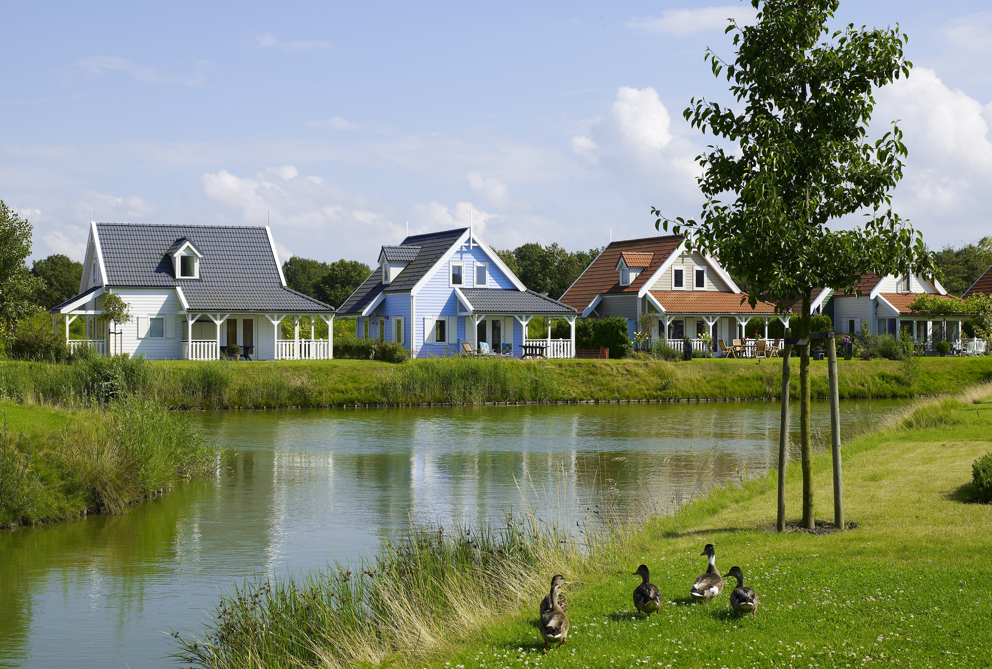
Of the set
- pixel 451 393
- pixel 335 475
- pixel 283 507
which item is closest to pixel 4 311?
pixel 335 475

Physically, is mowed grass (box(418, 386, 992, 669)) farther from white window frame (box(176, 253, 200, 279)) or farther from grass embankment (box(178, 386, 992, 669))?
white window frame (box(176, 253, 200, 279))

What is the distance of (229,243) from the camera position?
1935 inches

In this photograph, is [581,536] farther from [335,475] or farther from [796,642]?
[335,475]

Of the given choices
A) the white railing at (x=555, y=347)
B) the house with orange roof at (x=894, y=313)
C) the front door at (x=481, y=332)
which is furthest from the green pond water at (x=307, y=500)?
the house with orange roof at (x=894, y=313)

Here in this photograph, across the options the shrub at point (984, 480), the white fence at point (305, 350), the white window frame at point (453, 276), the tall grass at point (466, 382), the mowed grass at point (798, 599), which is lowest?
the mowed grass at point (798, 599)

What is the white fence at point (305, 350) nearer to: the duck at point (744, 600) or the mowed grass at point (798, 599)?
the mowed grass at point (798, 599)

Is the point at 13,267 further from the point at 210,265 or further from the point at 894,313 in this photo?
the point at 894,313

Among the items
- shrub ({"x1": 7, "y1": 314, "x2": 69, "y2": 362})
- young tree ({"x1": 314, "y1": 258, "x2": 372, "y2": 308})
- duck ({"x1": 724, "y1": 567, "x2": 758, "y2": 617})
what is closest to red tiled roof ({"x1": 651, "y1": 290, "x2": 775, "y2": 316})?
shrub ({"x1": 7, "y1": 314, "x2": 69, "y2": 362})

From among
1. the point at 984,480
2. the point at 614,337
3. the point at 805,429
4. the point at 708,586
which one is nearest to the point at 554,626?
the point at 708,586

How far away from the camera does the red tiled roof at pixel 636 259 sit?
56406 mm

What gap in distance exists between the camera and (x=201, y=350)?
43812mm

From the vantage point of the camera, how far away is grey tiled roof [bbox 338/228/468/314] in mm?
51375

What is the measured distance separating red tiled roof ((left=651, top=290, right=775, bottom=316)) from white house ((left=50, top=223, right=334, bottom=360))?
19348mm

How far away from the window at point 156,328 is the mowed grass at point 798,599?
120ft
